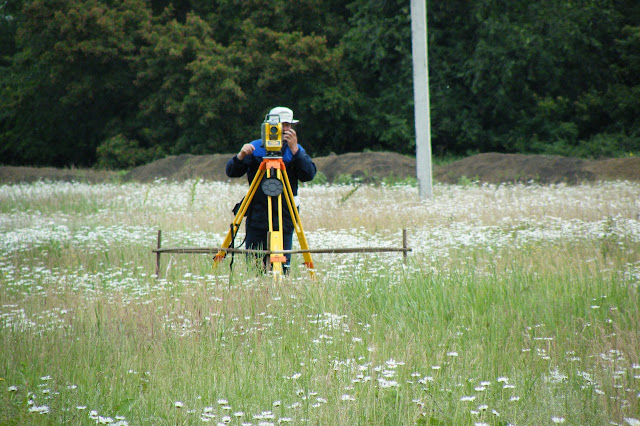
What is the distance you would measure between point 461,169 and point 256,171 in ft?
43.6

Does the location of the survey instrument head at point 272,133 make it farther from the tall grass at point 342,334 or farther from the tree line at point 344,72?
→ the tree line at point 344,72

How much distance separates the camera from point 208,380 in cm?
348

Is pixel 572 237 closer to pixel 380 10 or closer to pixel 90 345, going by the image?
pixel 90 345

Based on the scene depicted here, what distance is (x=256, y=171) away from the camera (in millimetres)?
6035

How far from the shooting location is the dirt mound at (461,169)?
53.1ft

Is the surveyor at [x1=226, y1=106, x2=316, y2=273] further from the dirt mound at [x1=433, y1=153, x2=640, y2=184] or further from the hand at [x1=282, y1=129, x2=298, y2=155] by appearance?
the dirt mound at [x1=433, y1=153, x2=640, y2=184]

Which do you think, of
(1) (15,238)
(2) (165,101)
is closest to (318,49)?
(2) (165,101)

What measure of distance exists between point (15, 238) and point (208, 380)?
20.7 ft

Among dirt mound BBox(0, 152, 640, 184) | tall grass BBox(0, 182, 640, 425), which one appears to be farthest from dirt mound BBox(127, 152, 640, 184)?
tall grass BBox(0, 182, 640, 425)

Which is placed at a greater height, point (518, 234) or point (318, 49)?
point (318, 49)

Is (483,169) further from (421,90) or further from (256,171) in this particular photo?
(256,171)

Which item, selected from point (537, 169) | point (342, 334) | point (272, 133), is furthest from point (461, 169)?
point (342, 334)

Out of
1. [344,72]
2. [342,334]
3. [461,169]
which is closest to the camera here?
[342,334]

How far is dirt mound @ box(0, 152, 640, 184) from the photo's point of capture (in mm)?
16172
